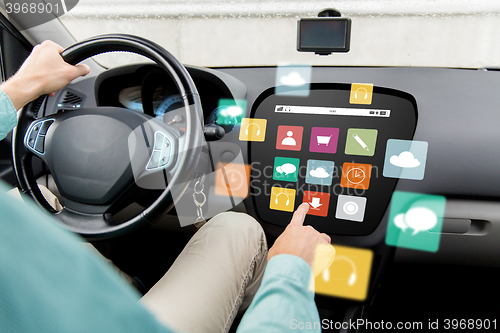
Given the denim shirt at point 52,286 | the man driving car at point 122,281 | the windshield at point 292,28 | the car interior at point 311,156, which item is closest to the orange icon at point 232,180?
the car interior at point 311,156

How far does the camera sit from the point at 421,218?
2.79 feet

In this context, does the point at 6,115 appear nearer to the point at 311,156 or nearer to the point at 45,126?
the point at 45,126

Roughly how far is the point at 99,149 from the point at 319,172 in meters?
0.57

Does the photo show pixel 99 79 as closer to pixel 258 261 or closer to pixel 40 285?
pixel 258 261

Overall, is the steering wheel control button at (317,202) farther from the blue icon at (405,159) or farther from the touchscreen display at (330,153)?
the blue icon at (405,159)

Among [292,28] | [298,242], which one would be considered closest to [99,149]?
[298,242]

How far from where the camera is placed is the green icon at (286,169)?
92 cm

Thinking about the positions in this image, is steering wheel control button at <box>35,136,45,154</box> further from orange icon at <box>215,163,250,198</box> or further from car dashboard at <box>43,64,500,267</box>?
orange icon at <box>215,163,250,198</box>

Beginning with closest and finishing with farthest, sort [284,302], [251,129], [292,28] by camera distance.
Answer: [284,302]
[251,129]
[292,28]

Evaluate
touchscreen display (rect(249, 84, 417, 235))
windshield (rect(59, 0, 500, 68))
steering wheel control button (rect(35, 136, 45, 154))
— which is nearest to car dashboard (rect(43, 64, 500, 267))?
touchscreen display (rect(249, 84, 417, 235))

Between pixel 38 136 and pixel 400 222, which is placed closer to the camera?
pixel 38 136

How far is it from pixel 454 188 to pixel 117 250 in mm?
1138

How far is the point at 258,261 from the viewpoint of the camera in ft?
2.65

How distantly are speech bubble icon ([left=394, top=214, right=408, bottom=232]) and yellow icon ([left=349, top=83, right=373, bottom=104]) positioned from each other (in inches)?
12.8
